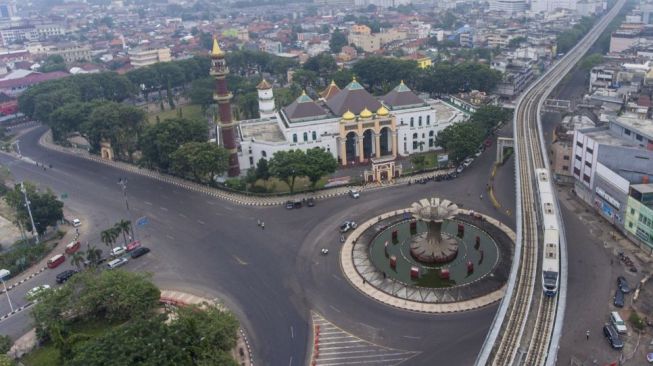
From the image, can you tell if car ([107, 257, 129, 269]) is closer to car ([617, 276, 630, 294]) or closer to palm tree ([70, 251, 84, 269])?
palm tree ([70, 251, 84, 269])

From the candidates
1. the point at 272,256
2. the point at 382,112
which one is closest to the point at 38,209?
the point at 272,256

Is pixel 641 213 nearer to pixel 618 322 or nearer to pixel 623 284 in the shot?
pixel 623 284

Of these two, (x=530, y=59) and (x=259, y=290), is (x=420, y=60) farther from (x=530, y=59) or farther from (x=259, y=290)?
(x=259, y=290)

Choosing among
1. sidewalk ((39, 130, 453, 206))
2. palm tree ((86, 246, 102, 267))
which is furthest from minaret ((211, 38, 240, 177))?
palm tree ((86, 246, 102, 267))

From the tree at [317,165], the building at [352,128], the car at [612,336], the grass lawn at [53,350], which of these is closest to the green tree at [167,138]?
the building at [352,128]

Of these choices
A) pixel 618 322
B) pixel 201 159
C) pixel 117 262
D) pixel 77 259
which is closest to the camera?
pixel 618 322

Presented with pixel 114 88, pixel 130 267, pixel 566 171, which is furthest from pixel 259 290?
pixel 114 88

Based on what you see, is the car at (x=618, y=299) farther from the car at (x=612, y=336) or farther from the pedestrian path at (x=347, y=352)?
the pedestrian path at (x=347, y=352)
